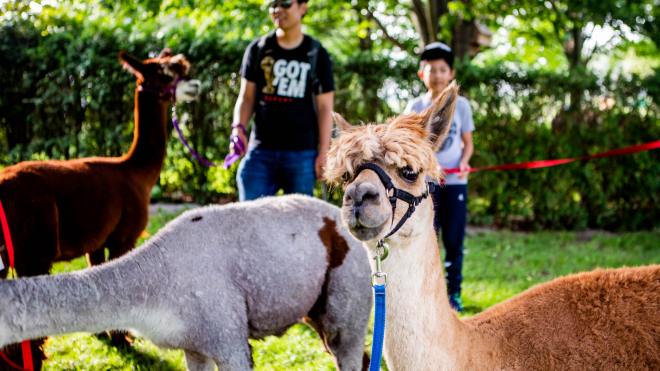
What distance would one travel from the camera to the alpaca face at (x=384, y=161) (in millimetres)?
1446

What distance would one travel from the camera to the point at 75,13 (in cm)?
842

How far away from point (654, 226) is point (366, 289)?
795cm

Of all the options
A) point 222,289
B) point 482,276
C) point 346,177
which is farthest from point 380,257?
point 482,276

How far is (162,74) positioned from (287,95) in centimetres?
126

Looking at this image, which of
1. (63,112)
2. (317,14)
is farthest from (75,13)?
A: (317,14)

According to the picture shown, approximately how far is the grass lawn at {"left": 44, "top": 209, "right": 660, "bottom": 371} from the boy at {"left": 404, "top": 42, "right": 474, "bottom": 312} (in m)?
0.65

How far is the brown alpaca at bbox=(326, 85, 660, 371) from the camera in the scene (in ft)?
5.15

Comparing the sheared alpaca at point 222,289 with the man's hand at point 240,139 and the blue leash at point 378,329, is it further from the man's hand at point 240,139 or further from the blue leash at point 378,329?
the man's hand at point 240,139

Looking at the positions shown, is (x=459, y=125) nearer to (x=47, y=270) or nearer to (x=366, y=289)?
(x=366, y=289)

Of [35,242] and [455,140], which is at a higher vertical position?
[455,140]

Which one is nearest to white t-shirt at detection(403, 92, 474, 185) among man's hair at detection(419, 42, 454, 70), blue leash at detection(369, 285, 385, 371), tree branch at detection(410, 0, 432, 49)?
man's hair at detection(419, 42, 454, 70)

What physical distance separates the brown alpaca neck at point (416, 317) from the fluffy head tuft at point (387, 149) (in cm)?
21

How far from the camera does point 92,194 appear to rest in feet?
10.2

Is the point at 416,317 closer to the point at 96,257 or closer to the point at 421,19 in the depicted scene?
the point at 96,257
